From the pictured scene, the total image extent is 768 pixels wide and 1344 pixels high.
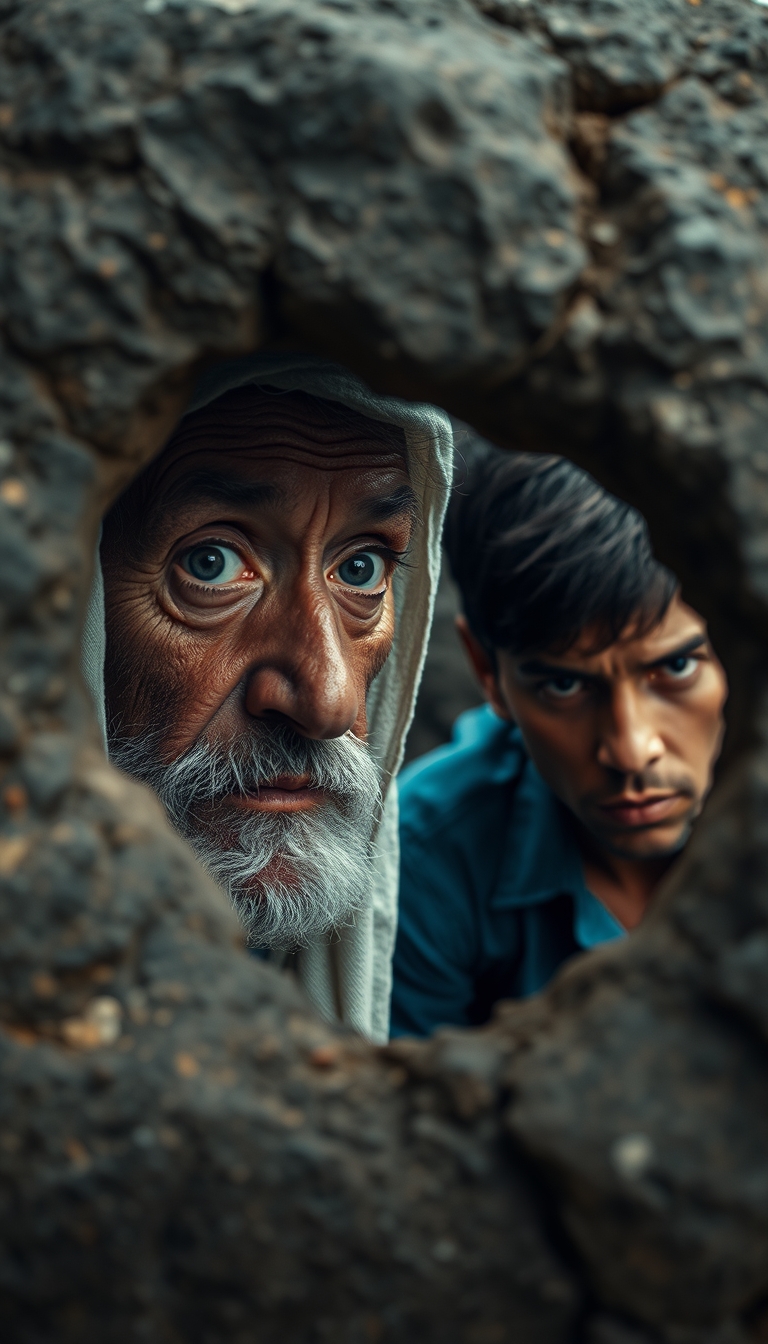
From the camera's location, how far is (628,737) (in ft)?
6.01

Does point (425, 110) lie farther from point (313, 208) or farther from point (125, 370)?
point (125, 370)

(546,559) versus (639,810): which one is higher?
(546,559)

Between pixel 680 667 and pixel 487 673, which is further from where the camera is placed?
pixel 487 673

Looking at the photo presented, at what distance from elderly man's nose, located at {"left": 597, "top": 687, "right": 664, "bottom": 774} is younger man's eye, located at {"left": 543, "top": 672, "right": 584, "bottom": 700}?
7cm

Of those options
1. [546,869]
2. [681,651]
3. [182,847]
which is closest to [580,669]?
[681,651]

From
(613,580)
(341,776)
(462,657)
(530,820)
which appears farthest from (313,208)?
(462,657)

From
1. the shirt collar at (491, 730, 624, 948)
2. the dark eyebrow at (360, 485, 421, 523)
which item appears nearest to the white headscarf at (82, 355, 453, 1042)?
the dark eyebrow at (360, 485, 421, 523)

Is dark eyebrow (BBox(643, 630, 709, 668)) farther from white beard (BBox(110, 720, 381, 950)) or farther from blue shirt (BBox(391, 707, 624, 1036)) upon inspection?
white beard (BBox(110, 720, 381, 950))

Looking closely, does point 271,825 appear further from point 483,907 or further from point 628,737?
point 483,907

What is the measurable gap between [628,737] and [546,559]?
1.10 ft

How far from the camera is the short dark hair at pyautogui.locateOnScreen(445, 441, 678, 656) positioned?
1851 millimetres

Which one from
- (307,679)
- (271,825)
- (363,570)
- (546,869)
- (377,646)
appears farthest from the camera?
(546,869)

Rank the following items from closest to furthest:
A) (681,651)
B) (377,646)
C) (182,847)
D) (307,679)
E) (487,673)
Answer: (182,847)
(307,679)
(377,646)
(681,651)
(487,673)

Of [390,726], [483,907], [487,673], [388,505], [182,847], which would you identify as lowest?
[483,907]
